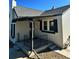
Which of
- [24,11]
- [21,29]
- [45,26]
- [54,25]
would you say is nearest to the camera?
[54,25]

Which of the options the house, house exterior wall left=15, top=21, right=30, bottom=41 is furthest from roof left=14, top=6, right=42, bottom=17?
house exterior wall left=15, top=21, right=30, bottom=41

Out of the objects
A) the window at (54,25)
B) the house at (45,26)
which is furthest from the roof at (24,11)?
the window at (54,25)

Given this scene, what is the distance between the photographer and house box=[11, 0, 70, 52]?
27.7 feet

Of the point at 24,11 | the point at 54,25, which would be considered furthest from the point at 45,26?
the point at 24,11

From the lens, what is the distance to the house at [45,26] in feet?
27.7

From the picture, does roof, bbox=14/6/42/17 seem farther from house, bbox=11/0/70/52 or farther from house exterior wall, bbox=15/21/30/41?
house exterior wall, bbox=15/21/30/41

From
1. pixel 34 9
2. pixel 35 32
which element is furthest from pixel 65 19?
pixel 34 9

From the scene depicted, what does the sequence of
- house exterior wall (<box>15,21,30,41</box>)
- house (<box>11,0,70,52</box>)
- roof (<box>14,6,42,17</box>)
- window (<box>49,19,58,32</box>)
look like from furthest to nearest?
roof (<box>14,6,42,17</box>) → house exterior wall (<box>15,21,30,41</box>) → window (<box>49,19,58,32</box>) → house (<box>11,0,70,52</box>)

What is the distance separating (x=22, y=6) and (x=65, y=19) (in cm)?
656

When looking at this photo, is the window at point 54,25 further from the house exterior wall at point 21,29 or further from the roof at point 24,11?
the roof at point 24,11

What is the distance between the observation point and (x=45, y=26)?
10914 millimetres

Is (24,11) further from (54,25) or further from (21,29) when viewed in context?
(54,25)

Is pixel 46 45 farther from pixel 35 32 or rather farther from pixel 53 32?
pixel 35 32

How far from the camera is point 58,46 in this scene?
27.9 ft
